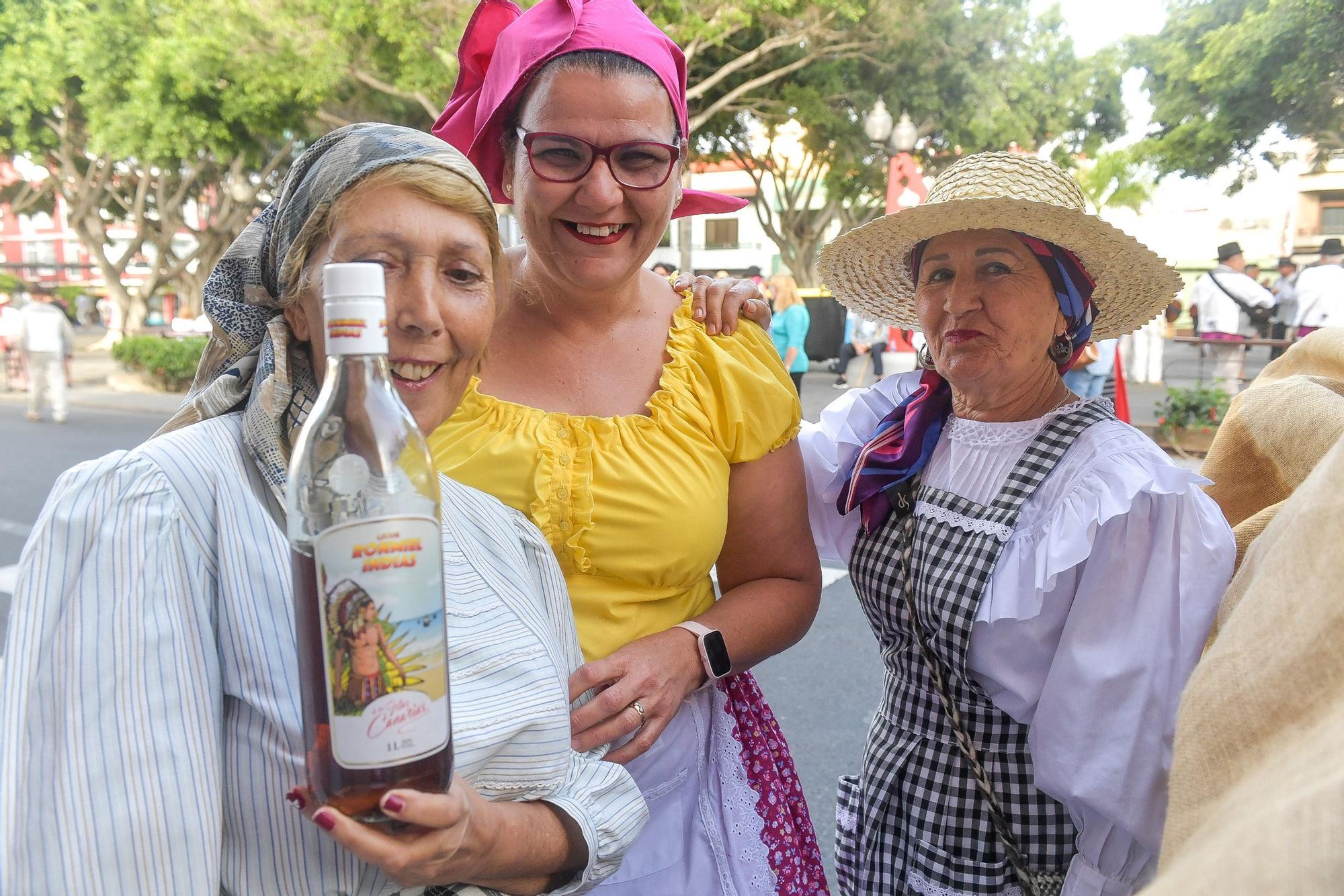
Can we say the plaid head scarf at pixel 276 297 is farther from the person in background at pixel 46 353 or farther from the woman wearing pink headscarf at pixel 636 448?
the person in background at pixel 46 353

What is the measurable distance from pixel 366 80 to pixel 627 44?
14200mm

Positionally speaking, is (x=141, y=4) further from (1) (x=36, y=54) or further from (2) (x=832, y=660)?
(2) (x=832, y=660)

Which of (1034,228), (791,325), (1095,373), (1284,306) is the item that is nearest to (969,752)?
(1034,228)

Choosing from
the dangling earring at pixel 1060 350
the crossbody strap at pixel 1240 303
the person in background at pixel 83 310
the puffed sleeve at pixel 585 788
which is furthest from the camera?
the person in background at pixel 83 310

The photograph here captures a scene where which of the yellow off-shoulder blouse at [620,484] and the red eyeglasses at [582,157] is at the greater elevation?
the red eyeglasses at [582,157]

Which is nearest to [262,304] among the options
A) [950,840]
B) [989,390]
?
[989,390]

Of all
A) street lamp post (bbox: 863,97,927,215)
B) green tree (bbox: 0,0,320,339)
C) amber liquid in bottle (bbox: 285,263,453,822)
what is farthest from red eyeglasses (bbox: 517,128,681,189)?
green tree (bbox: 0,0,320,339)

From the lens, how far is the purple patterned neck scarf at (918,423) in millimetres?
1979

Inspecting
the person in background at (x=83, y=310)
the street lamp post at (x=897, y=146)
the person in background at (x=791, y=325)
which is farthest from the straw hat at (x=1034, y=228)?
the person in background at (x=83, y=310)

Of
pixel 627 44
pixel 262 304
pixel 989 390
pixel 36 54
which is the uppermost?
pixel 36 54

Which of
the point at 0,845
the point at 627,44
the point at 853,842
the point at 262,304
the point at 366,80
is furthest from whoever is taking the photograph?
the point at 366,80

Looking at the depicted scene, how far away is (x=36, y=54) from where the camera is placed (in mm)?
17172

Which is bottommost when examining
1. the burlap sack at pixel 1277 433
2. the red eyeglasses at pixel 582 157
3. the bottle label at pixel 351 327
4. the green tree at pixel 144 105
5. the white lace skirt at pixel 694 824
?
the white lace skirt at pixel 694 824

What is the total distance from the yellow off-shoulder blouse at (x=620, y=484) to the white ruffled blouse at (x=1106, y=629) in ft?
1.88
